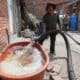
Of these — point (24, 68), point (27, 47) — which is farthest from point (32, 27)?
point (24, 68)

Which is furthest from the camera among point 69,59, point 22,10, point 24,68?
point 22,10

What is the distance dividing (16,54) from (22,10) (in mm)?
10551

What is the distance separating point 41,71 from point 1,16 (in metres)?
3.33

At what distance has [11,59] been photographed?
14.9 ft

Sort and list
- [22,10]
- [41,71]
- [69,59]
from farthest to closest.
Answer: [22,10] < [69,59] < [41,71]

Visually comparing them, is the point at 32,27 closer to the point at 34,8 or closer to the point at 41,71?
the point at 34,8

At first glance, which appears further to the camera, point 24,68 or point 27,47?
point 27,47

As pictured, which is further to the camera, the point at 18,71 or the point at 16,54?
the point at 16,54

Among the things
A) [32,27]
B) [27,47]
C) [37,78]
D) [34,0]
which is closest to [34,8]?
[34,0]

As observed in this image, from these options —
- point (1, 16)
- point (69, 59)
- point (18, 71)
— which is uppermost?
point (1, 16)

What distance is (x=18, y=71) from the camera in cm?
388

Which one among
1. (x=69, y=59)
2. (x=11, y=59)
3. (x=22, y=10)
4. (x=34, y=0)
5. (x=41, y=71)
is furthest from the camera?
(x=34, y=0)

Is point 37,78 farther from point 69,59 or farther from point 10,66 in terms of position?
point 69,59

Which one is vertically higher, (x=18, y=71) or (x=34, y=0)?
(x=34, y=0)
